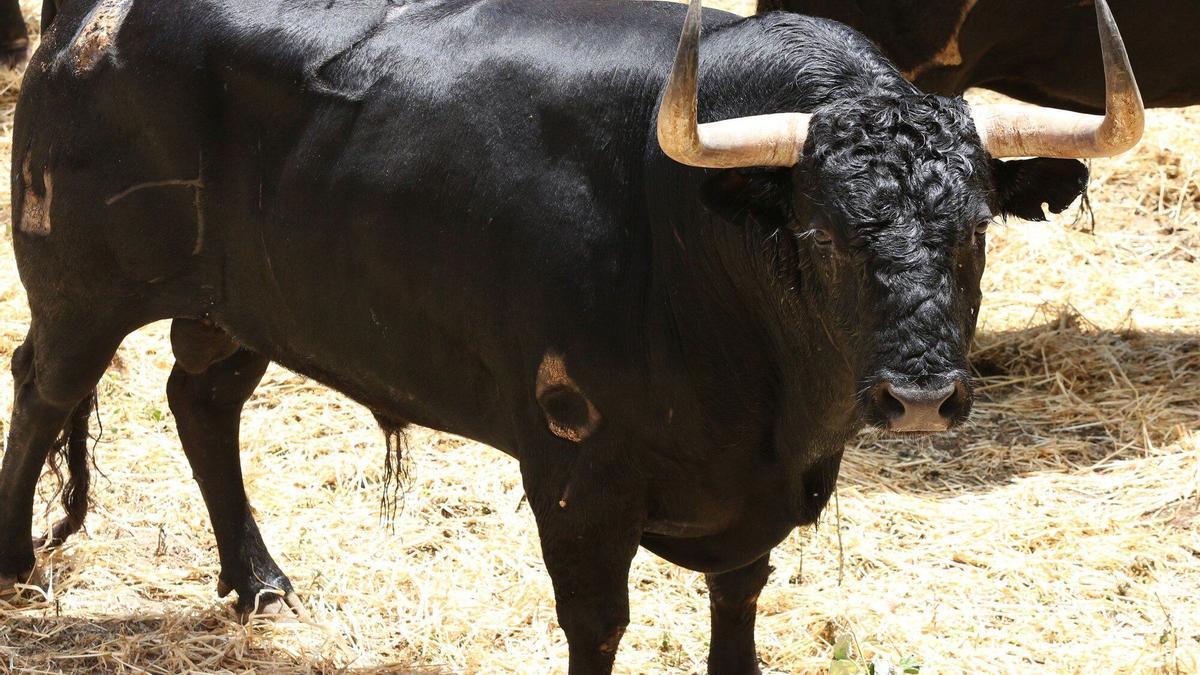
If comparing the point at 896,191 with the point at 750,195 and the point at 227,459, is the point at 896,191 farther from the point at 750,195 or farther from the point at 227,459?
the point at 227,459

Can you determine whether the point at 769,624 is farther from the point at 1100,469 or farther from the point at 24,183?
the point at 24,183

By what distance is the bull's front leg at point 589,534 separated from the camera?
3.54 metres

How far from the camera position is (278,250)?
13.0ft

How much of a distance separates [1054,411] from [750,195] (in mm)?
3721

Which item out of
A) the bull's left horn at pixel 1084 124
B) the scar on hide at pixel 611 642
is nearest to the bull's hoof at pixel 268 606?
the scar on hide at pixel 611 642

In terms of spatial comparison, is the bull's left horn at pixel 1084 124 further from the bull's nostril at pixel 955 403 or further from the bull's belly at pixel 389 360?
the bull's belly at pixel 389 360

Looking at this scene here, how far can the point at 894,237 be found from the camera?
292cm

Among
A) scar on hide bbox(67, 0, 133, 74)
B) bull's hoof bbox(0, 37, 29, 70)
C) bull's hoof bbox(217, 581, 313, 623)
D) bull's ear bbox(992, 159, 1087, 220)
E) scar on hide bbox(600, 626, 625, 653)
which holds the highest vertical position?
scar on hide bbox(67, 0, 133, 74)

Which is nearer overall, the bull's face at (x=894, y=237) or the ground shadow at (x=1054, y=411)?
the bull's face at (x=894, y=237)

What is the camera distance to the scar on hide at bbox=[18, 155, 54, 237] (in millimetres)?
4293

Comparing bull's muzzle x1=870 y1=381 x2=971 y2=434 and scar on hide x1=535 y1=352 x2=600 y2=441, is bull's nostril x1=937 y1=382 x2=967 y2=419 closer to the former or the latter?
bull's muzzle x1=870 y1=381 x2=971 y2=434

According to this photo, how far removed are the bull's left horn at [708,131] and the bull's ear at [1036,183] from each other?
1.71ft

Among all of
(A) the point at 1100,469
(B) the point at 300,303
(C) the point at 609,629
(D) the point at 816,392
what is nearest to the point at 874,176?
(D) the point at 816,392

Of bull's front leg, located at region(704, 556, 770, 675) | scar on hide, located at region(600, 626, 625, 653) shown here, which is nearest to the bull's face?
scar on hide, located at region(600, 626, 625, 653)
